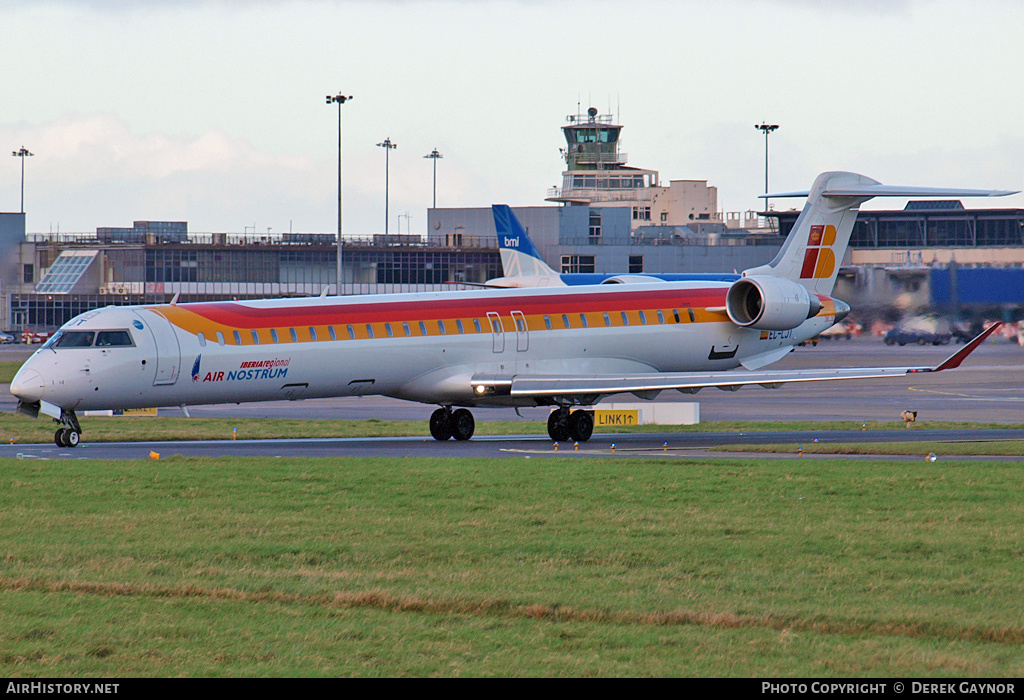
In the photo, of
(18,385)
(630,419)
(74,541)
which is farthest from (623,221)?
(74,541)

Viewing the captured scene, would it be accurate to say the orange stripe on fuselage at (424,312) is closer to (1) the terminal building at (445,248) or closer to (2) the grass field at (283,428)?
(2) the grass field at (283,428)

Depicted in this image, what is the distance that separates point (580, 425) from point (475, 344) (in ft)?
11.0

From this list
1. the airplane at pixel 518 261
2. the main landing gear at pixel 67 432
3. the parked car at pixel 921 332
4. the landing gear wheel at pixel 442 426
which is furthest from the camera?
the airplane at pixel 518 261

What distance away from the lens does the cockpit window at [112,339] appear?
26453 mm

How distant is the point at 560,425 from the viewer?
30.8 metres

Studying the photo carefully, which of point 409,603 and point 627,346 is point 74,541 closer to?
point 409,603

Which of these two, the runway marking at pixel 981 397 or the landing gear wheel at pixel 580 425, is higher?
the landing gear wheel at pixel 580 425

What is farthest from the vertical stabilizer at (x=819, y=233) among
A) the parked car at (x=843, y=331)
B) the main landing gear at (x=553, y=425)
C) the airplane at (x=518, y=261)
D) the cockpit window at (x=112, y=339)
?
the airplane at (x=518, y=261)

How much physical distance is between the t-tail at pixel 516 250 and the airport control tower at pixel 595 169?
227 feet

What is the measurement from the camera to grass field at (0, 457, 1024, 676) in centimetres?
941

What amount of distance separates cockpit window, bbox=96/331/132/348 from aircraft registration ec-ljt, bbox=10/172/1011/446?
0.03m

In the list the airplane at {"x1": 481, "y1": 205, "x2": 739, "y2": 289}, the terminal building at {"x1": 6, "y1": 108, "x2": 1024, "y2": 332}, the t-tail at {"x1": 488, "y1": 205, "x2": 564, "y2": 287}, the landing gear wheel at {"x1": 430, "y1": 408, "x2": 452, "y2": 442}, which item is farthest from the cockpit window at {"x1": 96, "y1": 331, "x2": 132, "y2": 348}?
the terminal building at {"x1": 6, "y1": 108, "x2": 1024, "y2": 332}

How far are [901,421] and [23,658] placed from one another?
3099 cm
